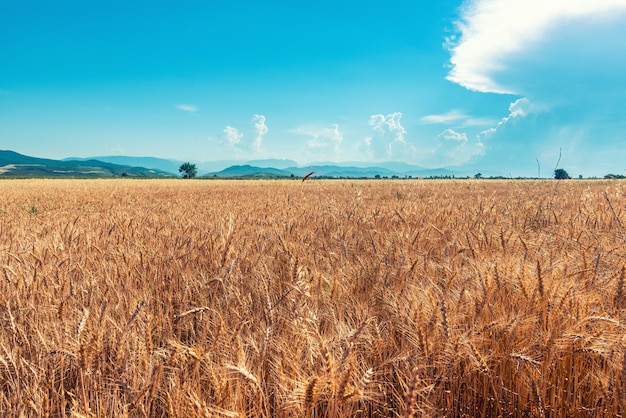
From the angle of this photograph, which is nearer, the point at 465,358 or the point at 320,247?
the point at 465,358

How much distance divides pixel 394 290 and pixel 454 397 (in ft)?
2.63

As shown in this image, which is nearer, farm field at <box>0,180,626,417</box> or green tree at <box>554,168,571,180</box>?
farm field at <box>0,180,626,417</box>

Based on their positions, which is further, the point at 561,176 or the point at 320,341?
the point at 561,176

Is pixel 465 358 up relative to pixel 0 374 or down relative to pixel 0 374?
up

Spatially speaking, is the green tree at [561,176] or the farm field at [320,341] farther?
the green tree at [561,176]

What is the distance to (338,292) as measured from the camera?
238 cm

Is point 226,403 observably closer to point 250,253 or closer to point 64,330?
point 64,330

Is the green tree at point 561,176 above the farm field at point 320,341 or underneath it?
above

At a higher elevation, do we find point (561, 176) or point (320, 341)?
point (561, 176)

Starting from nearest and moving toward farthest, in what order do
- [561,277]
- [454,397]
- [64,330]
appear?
[454,397] < [64,330] < [561,277]

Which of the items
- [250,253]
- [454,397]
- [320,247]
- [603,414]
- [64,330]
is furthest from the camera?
[320,247]

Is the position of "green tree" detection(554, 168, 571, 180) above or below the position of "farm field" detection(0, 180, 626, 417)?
above

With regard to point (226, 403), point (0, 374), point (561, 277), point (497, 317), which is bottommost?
point (0, 374)

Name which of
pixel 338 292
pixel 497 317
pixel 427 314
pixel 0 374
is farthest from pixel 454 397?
pixel 0 374
